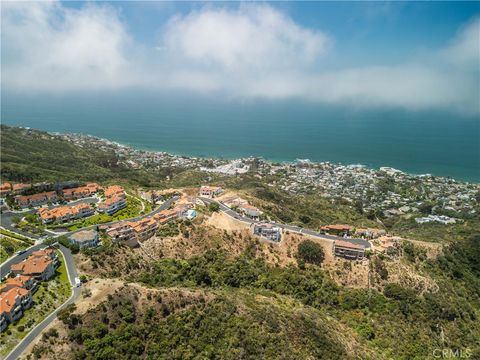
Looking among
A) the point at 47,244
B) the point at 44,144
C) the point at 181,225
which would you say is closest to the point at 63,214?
the point at 47,244

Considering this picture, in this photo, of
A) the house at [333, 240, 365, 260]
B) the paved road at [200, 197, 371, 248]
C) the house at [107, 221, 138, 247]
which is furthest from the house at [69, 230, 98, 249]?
the house at [333, 240, 365, 260]

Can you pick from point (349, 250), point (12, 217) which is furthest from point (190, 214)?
point (12, 217)

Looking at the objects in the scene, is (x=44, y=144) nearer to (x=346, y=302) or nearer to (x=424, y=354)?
(x=346, y=302)

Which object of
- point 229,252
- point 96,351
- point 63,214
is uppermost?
point 63,214

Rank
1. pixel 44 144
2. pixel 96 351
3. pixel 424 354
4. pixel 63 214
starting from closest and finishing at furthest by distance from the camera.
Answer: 1. pixel 96 351
2. pixel 424 354
3. pixel 63 214
4. pixel 44 144

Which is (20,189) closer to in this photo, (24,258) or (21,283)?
(24,258)

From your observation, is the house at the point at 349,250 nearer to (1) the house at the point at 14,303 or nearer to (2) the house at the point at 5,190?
(1) the house at the point at 14,303

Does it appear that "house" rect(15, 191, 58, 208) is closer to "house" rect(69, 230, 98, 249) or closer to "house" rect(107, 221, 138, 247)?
"house" rect(107, 221, 138, 247)

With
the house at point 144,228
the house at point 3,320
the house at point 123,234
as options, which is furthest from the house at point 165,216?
the house at point 3,320
